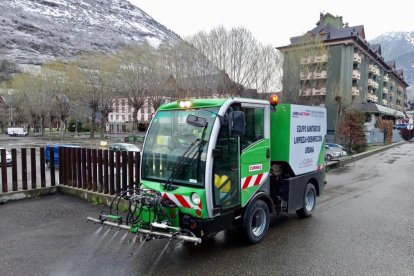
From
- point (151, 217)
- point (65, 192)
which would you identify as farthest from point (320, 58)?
point (151, 217)

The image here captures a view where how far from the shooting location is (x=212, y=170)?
462cm

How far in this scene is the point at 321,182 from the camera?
7789mm

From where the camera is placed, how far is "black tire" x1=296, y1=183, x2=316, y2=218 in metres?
7.04

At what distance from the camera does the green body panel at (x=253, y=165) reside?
17.0 feet

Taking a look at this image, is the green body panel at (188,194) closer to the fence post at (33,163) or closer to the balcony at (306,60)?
the fence post at (33,163)

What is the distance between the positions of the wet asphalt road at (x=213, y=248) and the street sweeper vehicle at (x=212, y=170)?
0.45 metres

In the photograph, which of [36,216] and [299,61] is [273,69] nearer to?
[299,61]

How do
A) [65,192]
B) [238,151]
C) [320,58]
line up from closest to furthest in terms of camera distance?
[238,151], [65,192], [320,58]

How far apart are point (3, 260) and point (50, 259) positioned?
67cm

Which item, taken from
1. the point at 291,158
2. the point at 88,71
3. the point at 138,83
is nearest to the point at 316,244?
the point at 291,158

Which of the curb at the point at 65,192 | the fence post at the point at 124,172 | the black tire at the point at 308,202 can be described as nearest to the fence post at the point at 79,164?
the curb at the point at 65,192

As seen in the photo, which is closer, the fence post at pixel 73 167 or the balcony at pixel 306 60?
the fence post at pixel 73 167

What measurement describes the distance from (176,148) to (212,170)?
745 millimetres

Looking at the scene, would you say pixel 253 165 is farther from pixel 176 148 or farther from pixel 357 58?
pixel 357 58
